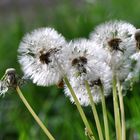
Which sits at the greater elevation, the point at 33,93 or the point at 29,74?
the point at 29,74

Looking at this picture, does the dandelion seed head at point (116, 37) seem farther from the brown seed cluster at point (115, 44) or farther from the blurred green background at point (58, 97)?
the blurred green background at point (58, 97)

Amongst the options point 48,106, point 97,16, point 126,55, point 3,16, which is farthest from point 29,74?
point 3,16

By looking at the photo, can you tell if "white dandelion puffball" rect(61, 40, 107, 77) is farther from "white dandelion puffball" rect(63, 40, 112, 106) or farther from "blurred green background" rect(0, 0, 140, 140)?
"blurred green background" rect(0, 0, 140, 140)

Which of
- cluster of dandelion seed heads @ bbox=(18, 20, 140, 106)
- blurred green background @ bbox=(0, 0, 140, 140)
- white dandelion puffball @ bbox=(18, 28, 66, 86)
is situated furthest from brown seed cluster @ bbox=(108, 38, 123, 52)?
blurred green background @ bbox=(0, 0, 140, 140)

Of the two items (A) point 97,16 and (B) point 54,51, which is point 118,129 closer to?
(B) point 54,51

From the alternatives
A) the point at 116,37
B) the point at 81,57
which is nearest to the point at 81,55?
the point at 81,57

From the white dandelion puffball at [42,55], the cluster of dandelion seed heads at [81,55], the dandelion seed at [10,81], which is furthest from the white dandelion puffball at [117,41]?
the dandelion seed at [10,81]
